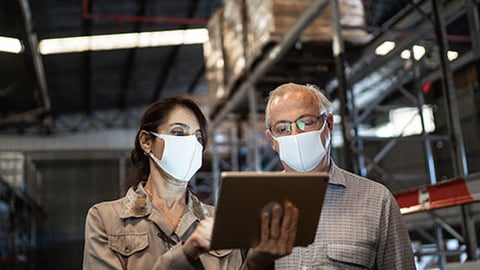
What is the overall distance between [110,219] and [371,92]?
476 inches

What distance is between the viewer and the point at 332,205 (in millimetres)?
2770

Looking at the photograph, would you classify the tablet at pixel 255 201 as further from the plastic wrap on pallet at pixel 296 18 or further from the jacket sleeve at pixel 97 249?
the plastic wrap on pallet at pixel 296 18

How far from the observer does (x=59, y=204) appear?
23828 mm

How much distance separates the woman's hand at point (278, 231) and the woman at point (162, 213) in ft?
0.13

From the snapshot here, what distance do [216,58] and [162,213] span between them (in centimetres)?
947

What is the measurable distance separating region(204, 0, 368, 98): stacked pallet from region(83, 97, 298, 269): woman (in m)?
5.09

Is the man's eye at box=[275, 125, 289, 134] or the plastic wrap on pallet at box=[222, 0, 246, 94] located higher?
the plastic wrap on pallet at box=[222, 0, 246, 94]

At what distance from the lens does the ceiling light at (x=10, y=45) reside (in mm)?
11461

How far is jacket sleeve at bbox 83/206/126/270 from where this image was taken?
2355mm

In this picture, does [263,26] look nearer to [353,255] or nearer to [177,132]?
[177,132]

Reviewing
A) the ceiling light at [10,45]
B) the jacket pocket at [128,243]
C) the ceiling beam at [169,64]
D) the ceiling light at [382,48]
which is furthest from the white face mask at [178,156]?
the ceiling beam at [169,64]

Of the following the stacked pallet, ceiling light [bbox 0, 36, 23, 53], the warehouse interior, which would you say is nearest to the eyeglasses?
the warehouse interior

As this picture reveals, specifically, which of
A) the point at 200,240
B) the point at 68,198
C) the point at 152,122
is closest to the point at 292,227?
Result: the point at 200,240

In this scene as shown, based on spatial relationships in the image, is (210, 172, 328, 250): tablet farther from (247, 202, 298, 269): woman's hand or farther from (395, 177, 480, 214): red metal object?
(395, 177, 480, 214): red metal object
